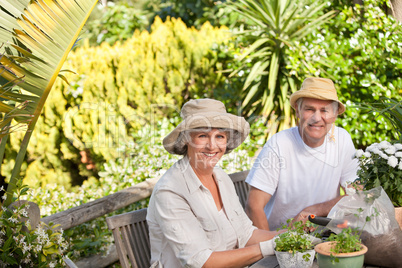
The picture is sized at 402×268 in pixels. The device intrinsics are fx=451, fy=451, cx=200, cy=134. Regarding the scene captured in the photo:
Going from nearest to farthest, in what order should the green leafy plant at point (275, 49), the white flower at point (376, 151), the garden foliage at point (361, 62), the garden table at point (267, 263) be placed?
the garden table at point (267, 263) < the white flower at point (376, 151) < the garden foliage at point (361, 62) < the green leafy plant at point (275, 49)

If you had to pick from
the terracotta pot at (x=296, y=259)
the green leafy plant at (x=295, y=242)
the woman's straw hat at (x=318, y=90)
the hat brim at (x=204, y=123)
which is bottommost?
the terracotta pot at (x=296, y=259)

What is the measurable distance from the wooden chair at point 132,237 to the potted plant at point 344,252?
3.23ft

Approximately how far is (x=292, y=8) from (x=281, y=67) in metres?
1.00

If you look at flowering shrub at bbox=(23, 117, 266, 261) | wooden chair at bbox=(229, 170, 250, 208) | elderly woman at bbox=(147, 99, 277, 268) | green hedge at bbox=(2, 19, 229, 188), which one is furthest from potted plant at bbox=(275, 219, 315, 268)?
green hedge at bbox=(2, 19, 229, 188)

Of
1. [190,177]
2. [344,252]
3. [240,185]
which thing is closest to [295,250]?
[344,252]

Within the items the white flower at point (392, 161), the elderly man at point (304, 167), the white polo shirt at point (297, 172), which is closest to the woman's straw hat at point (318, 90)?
the elderly man at point (304, 167)

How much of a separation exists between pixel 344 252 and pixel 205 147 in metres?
0.98

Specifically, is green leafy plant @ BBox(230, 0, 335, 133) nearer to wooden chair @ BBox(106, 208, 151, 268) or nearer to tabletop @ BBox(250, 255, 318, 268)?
wooden chair @ BBox(106, 208, 151, 268)

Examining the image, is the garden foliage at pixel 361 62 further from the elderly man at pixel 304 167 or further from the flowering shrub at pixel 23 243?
the flowering shrub at pixel 23 243

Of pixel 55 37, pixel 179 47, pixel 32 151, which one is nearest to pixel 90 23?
pixel 179 47

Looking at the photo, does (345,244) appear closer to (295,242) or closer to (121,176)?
(295,242)

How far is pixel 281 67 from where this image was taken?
6430 millimetres

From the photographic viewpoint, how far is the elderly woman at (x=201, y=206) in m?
2.17

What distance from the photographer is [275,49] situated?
642 centimetres
